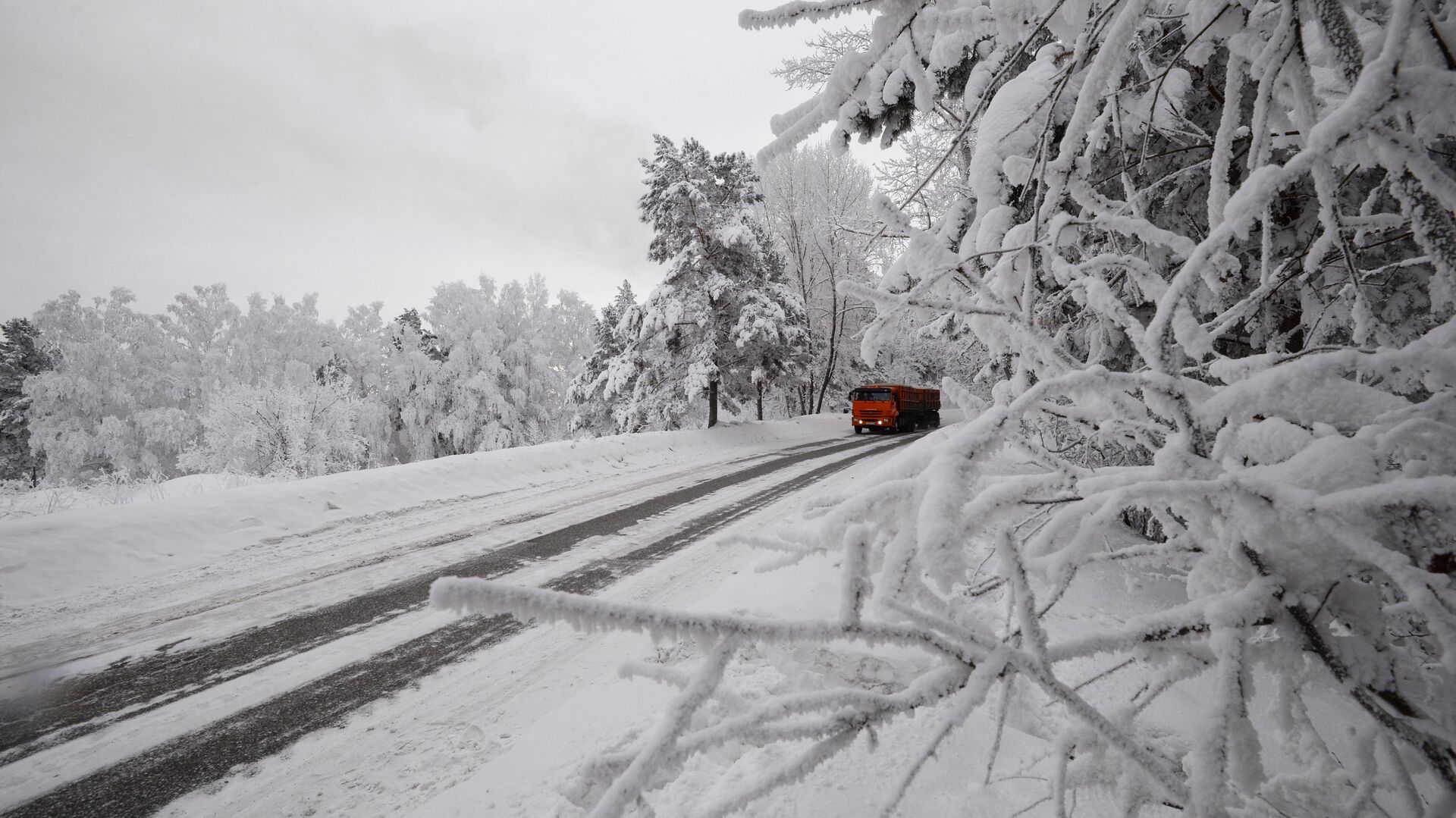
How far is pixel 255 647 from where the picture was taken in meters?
3.54

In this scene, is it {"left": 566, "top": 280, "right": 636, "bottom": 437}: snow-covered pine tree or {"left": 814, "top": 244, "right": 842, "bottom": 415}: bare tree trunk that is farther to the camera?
{"left": 814, "top": 244, "right": 842, "bottom": 415}: bare tree trunk

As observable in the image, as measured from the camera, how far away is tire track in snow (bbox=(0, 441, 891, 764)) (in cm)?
278

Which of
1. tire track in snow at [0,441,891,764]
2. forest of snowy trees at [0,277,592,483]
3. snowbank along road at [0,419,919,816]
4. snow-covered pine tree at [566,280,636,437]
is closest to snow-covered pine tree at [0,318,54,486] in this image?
forest of snowy trees at [0,277,592,483]

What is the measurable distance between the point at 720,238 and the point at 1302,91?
57.4 feet

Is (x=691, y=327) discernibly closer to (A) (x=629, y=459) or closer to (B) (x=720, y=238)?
(B) (x=720, y=238)

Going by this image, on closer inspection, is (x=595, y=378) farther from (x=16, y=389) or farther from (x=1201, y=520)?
(x=16, y=389)

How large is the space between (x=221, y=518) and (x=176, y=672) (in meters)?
4.10

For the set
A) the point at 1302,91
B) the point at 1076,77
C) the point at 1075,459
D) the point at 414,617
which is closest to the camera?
the point at 1302,91

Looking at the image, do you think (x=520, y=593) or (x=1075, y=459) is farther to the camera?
(x=1075, y=459)

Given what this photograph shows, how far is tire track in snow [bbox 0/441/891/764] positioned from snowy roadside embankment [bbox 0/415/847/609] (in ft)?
7.53

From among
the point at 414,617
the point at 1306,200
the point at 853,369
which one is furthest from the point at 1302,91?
the point at 853,369

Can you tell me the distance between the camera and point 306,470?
44.5ft

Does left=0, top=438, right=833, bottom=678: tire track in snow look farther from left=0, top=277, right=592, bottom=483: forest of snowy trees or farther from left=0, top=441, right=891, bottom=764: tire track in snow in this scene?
left=0, top=277, right=592, bottom=483: forest of snowy trees

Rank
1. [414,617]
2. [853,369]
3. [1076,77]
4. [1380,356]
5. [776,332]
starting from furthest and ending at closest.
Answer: [853,369], [776,332], [414,617], [1076,77], [1380,356]
